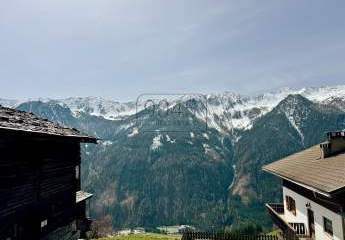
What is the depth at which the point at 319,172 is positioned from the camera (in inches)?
926

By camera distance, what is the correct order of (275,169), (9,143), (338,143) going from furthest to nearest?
(275,169) → (338,143) → (9,143)

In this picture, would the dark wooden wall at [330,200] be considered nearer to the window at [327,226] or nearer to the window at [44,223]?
the window at [327,226]

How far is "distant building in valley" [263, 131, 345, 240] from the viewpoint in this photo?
1938cm

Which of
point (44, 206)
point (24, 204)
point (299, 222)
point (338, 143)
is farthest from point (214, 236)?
point (24, 204)

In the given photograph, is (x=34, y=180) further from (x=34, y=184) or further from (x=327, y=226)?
(x=327, y=226)

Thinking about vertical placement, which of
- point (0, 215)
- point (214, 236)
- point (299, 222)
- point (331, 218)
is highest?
point (0, 215)

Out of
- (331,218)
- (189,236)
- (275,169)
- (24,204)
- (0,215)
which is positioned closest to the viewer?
(0,215)

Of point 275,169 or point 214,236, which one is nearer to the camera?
point 275,169

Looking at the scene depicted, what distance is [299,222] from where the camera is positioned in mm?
28922

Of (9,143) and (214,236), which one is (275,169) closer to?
(214,236)


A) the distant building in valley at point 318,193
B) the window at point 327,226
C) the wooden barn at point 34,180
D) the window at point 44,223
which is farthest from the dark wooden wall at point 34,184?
the window at point 327,226

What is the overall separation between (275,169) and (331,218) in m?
12.7

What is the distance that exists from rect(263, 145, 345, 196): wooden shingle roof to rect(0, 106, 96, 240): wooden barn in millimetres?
13578

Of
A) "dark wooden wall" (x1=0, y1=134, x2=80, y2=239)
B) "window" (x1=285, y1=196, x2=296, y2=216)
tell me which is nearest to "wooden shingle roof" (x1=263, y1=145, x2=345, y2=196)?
"window" (x1=285, y1=196, x2=296, y2=216)
